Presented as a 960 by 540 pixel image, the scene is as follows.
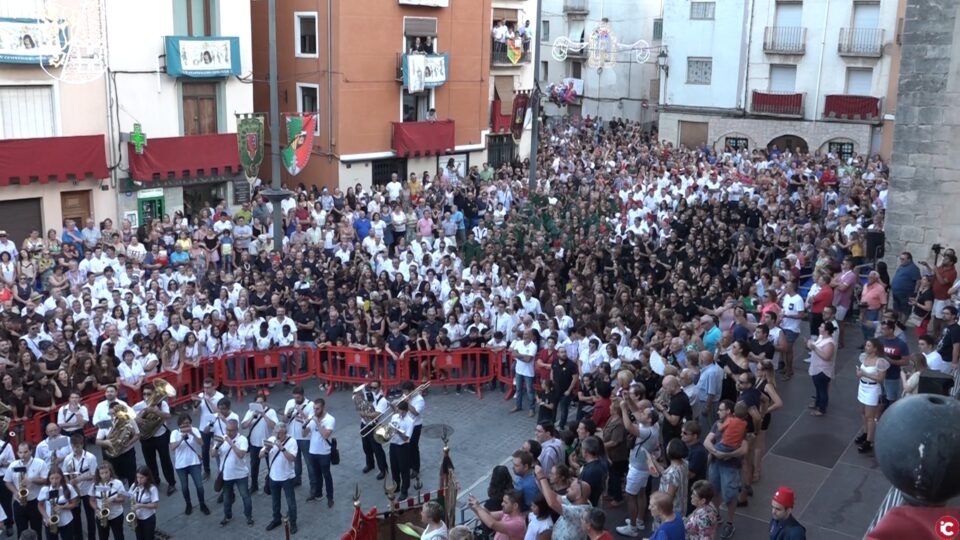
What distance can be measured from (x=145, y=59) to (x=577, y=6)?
95.3 feet

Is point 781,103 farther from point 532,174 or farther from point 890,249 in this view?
point 890,249

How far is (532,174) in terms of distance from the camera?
25.9m

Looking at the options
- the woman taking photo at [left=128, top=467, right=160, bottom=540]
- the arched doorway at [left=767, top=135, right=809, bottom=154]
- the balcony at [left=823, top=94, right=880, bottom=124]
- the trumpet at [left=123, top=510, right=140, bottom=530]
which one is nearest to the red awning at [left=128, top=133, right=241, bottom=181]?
the woman taking photo at [left=128, top=467, right=160, bottom=540]

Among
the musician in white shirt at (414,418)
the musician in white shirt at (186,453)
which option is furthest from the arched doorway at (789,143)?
the musician in white shirt at (186,453)

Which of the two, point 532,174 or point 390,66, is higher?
point 390,66

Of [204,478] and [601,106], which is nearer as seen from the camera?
[204,478]

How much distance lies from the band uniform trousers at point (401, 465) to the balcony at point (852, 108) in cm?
3123

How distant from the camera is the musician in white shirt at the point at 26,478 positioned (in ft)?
32.5

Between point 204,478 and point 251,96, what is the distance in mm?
15616

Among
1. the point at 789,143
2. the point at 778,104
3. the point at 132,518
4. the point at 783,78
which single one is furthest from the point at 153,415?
the point at 783,78

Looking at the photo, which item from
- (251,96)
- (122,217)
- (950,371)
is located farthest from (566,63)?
(950,371)

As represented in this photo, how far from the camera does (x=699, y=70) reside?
1599 inches

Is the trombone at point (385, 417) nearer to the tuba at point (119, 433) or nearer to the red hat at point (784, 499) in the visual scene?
the tuba at point (119, 433)

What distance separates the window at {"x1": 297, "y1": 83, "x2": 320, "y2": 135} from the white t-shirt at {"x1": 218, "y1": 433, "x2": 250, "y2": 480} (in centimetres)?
1849
